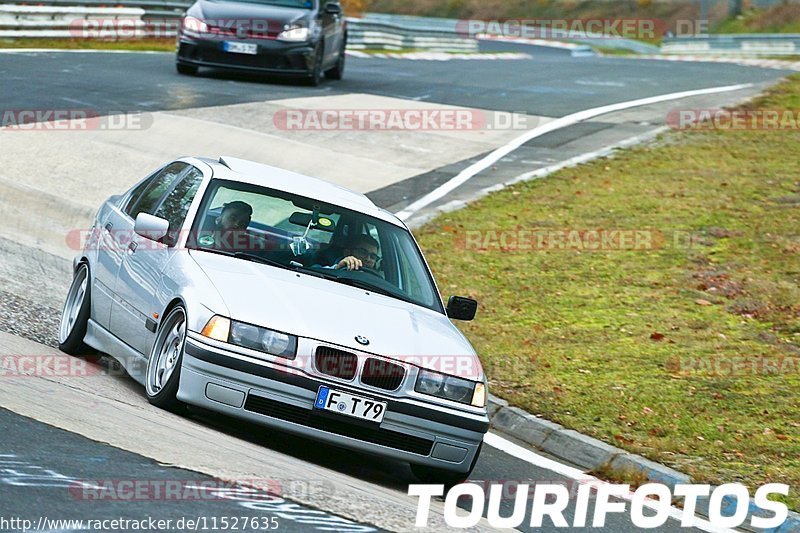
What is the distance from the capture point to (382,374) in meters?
7.00

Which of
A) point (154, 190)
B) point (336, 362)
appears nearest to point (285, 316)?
point (336, 362)

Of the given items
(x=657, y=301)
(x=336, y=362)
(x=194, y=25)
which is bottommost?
(x=657, y=301)

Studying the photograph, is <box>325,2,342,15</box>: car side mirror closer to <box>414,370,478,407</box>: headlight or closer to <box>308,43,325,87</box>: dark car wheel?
<box>308,43,325,87</box>: dark car wheel

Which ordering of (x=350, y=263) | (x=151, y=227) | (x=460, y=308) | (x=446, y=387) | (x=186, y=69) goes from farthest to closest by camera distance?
(x=186, y=69)
(x=460, y=308)
(x=350, y=263)
(x=151, y=227)
(x=446, y=387)

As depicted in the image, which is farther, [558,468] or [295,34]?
[295,34]

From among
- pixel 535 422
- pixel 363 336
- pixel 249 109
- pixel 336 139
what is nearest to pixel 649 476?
pixel 535 422

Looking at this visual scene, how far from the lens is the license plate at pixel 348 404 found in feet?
22.6

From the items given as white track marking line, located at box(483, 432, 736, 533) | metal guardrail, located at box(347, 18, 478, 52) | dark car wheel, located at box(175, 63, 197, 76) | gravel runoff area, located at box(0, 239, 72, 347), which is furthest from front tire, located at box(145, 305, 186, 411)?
metal guardrail, located at box(347, 18, 478, 52)

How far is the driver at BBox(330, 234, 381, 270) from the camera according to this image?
8.20 metres

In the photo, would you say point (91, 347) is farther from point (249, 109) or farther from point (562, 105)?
point (562, 105)

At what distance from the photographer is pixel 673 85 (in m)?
28.8

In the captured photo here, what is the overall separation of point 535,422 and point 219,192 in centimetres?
263

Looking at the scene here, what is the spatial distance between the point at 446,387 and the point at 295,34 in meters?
16.8

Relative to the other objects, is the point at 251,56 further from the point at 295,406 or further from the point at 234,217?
the point at 295,406
